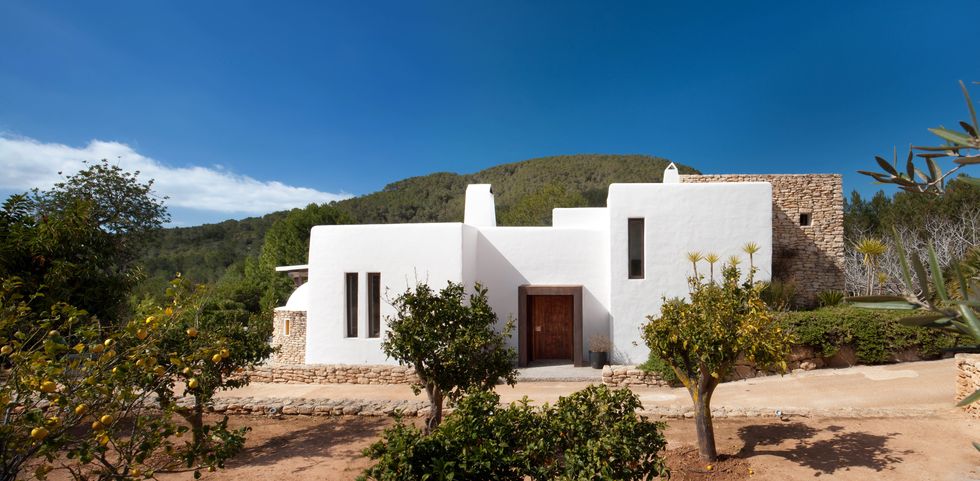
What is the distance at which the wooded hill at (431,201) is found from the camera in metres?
45.8

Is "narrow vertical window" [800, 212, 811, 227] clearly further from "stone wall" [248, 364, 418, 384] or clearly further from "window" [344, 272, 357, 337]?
"window" [344, 272, 357, 337]

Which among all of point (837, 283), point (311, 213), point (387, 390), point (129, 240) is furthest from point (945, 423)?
point (311, 213)

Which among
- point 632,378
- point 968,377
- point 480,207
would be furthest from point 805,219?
point 480,207

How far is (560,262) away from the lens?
557 inches

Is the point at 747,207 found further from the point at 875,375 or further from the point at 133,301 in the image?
the point at 133,301

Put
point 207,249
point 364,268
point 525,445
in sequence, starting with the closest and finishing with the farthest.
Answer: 1. point 525,445
2. point 364,268
3. point 207,249

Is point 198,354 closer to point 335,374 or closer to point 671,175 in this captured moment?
point 335,374

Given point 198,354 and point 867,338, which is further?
point 867,338

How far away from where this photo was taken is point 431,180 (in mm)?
73312

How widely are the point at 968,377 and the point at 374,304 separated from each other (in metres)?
13.8

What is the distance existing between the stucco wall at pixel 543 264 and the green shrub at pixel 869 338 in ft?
16.9

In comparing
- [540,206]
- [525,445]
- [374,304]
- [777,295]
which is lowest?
[525,445]

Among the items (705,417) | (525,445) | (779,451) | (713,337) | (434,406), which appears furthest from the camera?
(434,406)

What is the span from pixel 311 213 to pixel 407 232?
21.4 meters
